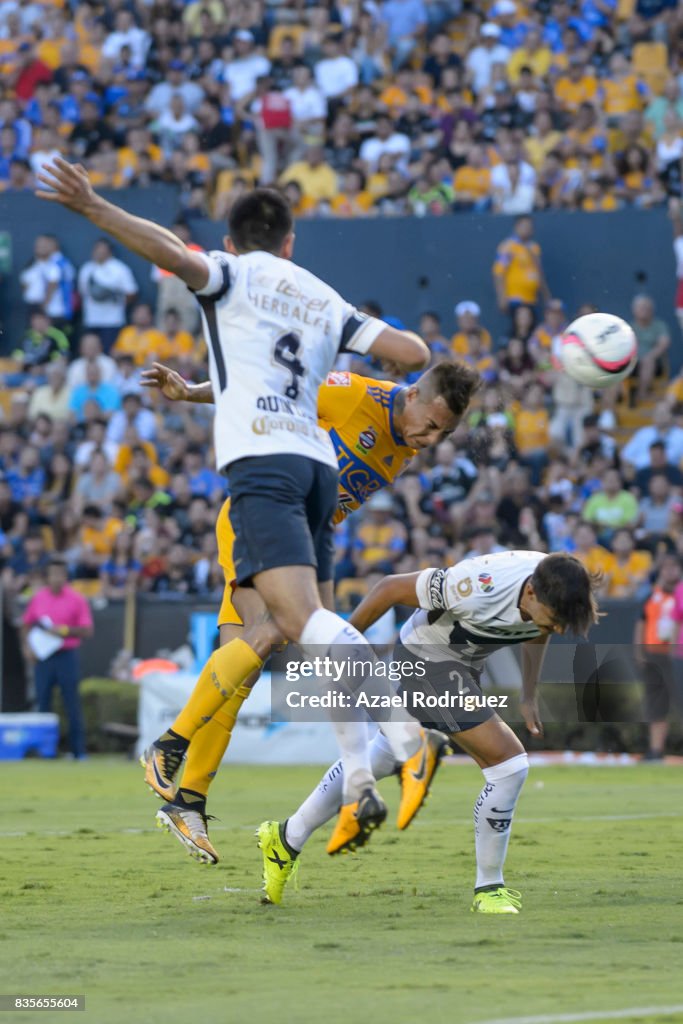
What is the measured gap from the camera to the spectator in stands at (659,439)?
68.3 ft

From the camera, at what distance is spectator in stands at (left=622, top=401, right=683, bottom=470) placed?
20828 mm

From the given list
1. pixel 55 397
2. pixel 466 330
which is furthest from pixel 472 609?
pixel 55 397

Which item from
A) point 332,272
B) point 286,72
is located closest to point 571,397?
point 332,272

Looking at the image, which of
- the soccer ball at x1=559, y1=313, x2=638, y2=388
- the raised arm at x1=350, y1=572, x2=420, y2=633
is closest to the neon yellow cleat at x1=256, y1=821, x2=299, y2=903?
the raised arm at x1=350, y1=572, x2=420, y2=633

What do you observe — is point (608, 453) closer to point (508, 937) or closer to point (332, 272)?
point (332, 272)

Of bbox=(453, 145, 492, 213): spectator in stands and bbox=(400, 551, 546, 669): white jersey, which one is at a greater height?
bbox=(453, 145, 492, 213): spectator in stands

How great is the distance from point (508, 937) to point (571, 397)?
587 inches

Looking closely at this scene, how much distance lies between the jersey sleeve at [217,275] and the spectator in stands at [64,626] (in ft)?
42.3

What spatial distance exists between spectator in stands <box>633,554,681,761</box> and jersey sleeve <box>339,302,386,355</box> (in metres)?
11.7

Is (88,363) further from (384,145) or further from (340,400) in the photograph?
(340,400)

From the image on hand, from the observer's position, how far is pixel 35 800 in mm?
14602

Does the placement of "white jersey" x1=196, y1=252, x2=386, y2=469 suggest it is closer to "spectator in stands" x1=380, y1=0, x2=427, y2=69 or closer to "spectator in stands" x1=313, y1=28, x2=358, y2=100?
"spectator in stands" x1=313, y1=28, x2=358, y2=100

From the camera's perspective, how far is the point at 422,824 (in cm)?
1245

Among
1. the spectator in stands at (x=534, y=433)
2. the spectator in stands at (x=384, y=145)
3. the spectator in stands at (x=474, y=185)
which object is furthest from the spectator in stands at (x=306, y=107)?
the spectator in stands at (x=534, y=433)
